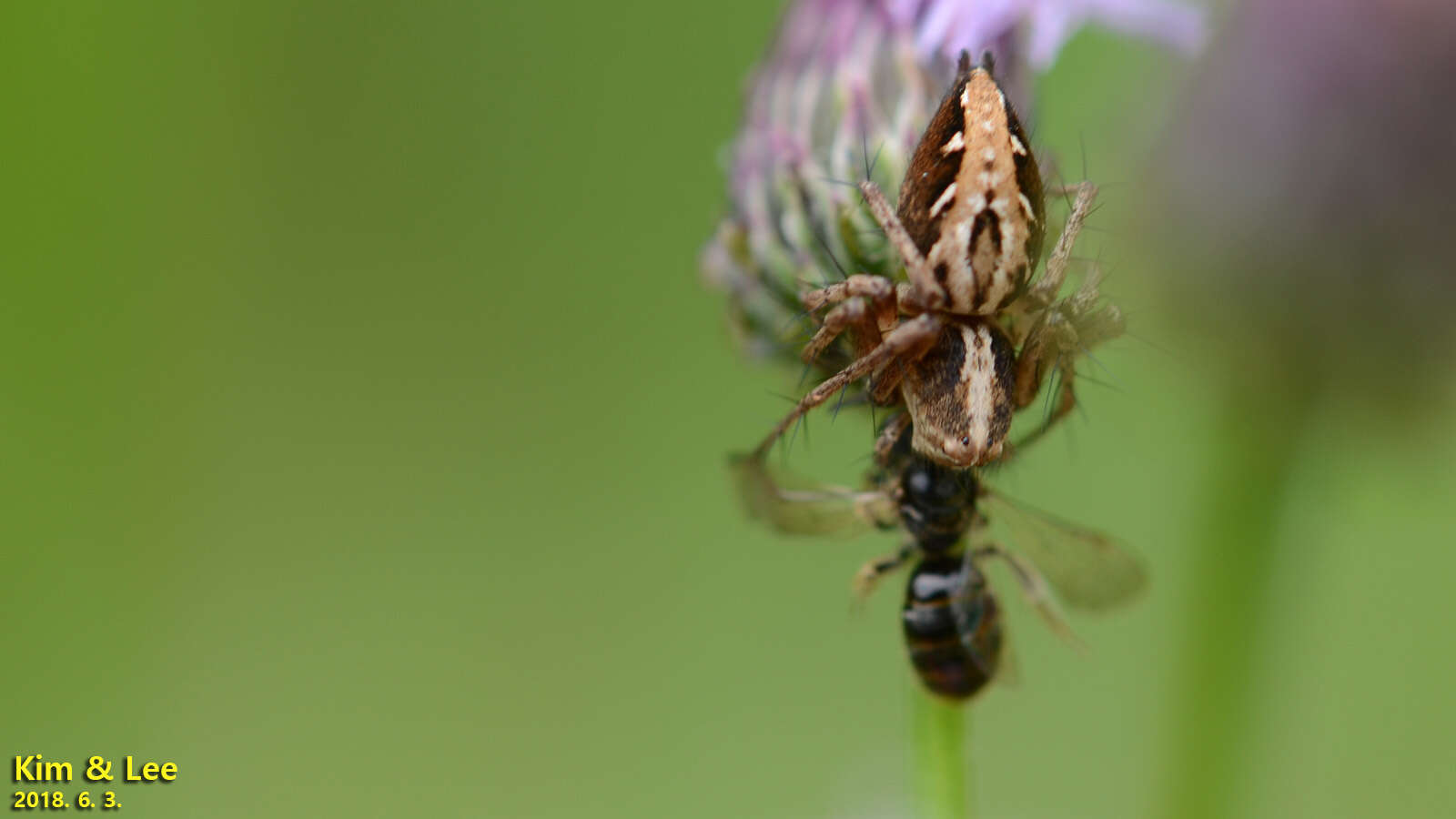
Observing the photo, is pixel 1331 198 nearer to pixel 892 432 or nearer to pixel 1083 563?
pixel 1083 563

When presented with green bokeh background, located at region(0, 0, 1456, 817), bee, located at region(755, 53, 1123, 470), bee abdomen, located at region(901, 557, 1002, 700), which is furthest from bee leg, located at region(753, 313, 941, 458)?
green bokeh background, located at region(0, 0, 1456, 817)

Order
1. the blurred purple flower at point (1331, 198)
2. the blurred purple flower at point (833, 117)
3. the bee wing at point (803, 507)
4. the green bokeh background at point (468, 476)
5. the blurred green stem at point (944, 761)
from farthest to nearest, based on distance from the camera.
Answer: the green bokeh background at point (468, 476), the blurred purple flower at point (1331, 198), the blurred purple flower at point (833, 117), the blurred green stem at point (944, 761), the bee wing at point (803, 507)

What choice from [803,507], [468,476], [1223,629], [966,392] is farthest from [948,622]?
[468,476]

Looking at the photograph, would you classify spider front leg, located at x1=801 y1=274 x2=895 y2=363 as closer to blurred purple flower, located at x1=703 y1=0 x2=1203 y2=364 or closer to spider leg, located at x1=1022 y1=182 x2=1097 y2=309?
spider leg, located at x1=1022 y1=182 x2=1097 y2=309

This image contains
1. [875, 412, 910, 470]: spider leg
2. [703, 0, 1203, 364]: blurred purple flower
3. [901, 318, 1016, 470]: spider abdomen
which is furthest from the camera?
[703, 0, 1203, 364]: blurred purple flower

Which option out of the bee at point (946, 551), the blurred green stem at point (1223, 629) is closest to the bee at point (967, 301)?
the bee at point (946, 551)

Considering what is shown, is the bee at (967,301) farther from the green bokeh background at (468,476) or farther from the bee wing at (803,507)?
the green bokeh background at (468,476)

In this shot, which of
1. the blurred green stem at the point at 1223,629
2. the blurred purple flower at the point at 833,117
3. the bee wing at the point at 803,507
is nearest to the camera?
the bee wing at the point at 803,507
